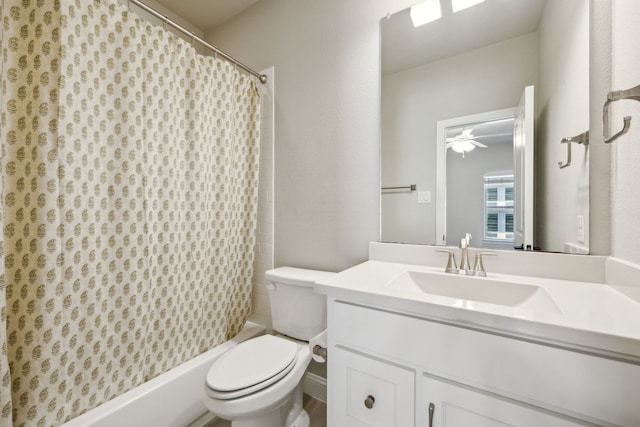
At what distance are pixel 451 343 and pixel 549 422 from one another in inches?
9.4

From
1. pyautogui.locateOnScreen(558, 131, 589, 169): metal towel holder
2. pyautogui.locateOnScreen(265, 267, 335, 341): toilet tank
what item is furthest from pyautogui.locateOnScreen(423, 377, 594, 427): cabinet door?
pyautogui.locateOnScreen(558, 131, 589, 169): metal towel holder

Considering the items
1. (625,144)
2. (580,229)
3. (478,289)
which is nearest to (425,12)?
(625,144)

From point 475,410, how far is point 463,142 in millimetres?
1022

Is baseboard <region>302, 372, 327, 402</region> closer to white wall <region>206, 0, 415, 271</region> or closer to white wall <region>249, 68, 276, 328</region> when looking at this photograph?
white wall <region>249, 68, 276, 328</region>

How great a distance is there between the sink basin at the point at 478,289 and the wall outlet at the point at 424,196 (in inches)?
15.3

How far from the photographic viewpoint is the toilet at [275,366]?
1034 mm

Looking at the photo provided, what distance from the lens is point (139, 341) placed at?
1.25 metres

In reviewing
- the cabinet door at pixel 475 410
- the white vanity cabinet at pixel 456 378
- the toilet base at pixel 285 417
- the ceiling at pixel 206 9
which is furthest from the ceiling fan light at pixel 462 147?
the ceiling at pixel 206 9

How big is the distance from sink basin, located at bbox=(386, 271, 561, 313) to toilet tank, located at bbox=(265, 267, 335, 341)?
0.49 m

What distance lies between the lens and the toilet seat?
3.41 feet

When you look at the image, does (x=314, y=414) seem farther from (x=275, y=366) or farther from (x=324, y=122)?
(x=324, y=122)

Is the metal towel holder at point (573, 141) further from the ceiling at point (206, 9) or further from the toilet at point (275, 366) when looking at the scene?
the ceiling at point (206, 9)

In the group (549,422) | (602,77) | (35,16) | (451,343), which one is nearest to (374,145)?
(602,77)

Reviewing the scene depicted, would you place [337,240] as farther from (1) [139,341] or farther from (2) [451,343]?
(1) [139,341]
